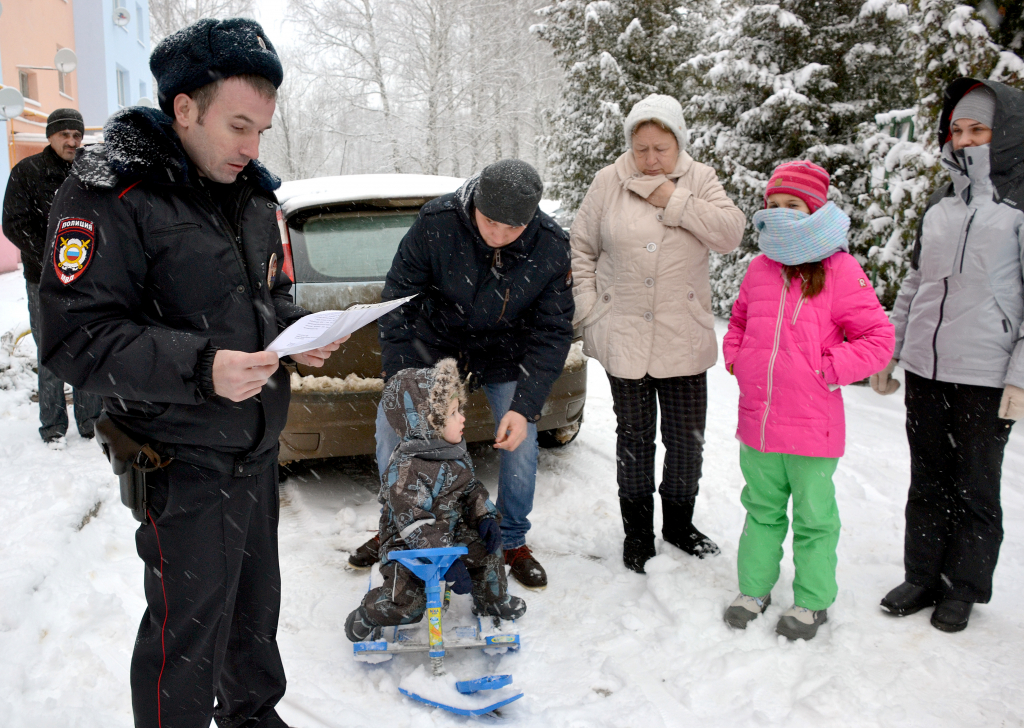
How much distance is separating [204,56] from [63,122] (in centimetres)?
405

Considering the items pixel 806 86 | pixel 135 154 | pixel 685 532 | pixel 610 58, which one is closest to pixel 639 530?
pixel 685 532

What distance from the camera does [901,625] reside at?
2.97 meters

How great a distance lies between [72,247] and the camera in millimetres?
1549

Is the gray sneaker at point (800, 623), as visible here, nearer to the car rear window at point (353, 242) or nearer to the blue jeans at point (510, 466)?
the blue jeans at point (510, 466)

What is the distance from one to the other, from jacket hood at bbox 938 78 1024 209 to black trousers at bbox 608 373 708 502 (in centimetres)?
138

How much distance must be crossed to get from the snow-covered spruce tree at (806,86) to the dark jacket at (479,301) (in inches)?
254

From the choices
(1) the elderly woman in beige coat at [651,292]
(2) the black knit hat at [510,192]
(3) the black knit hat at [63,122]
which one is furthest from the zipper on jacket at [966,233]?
(3) the black knit hat at [63,122]

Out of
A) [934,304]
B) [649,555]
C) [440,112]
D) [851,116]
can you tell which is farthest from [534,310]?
[440,112]

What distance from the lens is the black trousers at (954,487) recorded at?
287cm

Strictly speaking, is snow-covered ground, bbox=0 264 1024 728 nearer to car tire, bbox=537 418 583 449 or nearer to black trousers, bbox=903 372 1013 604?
black trousers, bbox=903 372 1013 604

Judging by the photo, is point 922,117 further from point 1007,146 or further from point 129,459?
point 129,459

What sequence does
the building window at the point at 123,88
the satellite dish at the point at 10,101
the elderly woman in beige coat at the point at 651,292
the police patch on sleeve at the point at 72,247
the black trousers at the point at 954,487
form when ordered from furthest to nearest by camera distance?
1. the building window at the point at 123,88
2. the satellite dish at the point at 10,101
3. the elderly woman in beige coat at the point at 651,292
4. the black trousers at the point at 954,487
5. the police patch on sleeve at the point at 72,247

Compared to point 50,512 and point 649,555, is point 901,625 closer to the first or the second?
point 649,555

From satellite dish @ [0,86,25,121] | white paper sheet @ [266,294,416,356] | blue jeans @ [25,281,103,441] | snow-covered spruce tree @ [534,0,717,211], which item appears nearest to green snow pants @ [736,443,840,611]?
white paper sheet @ [266,294,416,356]
